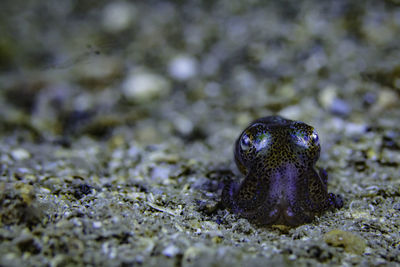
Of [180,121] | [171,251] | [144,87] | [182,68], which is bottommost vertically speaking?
[171,251]

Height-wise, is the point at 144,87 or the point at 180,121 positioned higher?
the point at 144,87

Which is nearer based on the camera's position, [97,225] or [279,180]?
[97,225]

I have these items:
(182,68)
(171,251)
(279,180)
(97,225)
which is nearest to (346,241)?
(279,180)

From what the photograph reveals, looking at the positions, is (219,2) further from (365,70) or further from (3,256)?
(3,256)

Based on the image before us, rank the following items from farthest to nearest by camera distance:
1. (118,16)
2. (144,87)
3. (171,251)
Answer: (118,16) < (144,87) < (171,251)

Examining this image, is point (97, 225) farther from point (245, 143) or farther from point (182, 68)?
point (182, 68)

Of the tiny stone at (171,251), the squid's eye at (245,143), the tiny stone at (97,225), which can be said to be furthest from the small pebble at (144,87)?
the tiny stone at (171,251)

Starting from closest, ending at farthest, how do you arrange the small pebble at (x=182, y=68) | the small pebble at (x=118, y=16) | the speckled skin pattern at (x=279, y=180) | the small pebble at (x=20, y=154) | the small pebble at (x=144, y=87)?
the speckled skin pattern at (x=279, y=180)
the small pebble at (x=20, y=154)
the small pebble at (x=144, y=87)
the small pebble at (x=182, y=68)
the small pebble at (x=118, y=16)

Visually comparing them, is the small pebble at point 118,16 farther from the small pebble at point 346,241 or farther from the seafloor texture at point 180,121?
the small pebble at point 346,241

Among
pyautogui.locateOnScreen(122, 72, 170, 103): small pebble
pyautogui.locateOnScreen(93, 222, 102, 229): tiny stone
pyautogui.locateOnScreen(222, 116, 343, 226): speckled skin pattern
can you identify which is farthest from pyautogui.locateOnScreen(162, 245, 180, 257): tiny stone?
pyautogui.locateOnScreen(122, 72, 170, 103): small pebble
